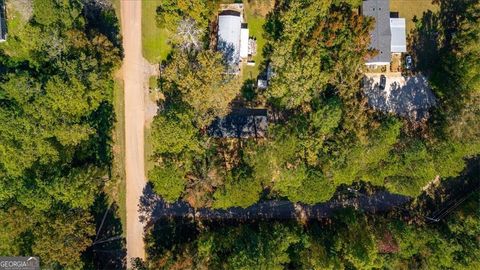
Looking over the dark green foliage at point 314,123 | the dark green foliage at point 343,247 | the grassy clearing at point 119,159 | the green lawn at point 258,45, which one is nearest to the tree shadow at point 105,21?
the grassy clearing at point 119,159

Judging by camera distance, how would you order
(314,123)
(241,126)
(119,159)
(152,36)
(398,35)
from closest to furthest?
(314,123) → (241,126) → (398,35) → (119,159) → (152,36)

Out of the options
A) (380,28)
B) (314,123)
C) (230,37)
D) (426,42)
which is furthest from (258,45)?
(426,42)

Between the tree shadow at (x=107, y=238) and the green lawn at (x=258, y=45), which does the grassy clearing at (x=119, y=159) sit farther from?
the green lawn at (x=258, y=45)

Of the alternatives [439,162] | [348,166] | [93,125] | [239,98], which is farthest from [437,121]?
[93,125]

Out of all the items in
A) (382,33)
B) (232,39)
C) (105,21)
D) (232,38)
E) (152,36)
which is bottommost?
(232,39)

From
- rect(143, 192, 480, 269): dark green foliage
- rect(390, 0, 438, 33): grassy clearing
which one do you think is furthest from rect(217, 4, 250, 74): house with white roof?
rect(143, 192, 480, 269): dark green foliage

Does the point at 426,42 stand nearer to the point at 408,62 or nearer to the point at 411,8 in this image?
the point at 408,62
